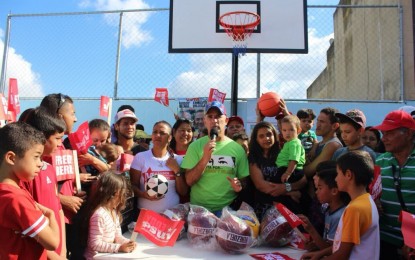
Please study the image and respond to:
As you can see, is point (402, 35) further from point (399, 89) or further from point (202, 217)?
point (202, 217)

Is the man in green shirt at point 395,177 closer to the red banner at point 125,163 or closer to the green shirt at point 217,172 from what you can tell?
the green shirt at point 217,172

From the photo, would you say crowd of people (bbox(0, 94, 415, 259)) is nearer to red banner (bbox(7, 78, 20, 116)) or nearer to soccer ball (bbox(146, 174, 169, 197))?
soccer ball (bbox(146, 174, 169, 197))

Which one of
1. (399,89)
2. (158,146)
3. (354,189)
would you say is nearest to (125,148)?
(158,146)

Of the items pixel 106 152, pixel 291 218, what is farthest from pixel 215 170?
pixel 106 152

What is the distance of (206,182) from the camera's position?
122 inches

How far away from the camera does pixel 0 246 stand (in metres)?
1.85

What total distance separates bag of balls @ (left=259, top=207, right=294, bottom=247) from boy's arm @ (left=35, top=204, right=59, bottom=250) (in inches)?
58.0

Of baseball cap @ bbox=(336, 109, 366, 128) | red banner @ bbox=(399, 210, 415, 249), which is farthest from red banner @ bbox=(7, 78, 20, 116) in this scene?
red banner @ bbox=(399, 210, 415, 249)

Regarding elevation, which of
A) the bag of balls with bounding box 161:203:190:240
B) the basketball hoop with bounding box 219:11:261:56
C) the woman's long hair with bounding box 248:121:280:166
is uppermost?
the basketball hoop with bounding box 219:11:261:56

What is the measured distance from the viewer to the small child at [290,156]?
3205 millimetres

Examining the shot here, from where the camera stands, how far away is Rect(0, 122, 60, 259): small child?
5.86ft

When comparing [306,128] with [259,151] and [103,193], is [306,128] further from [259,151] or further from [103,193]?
[103,193]

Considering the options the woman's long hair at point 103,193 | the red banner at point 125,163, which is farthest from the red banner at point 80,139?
the red banner at point 125,163

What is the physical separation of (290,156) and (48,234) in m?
2.10
